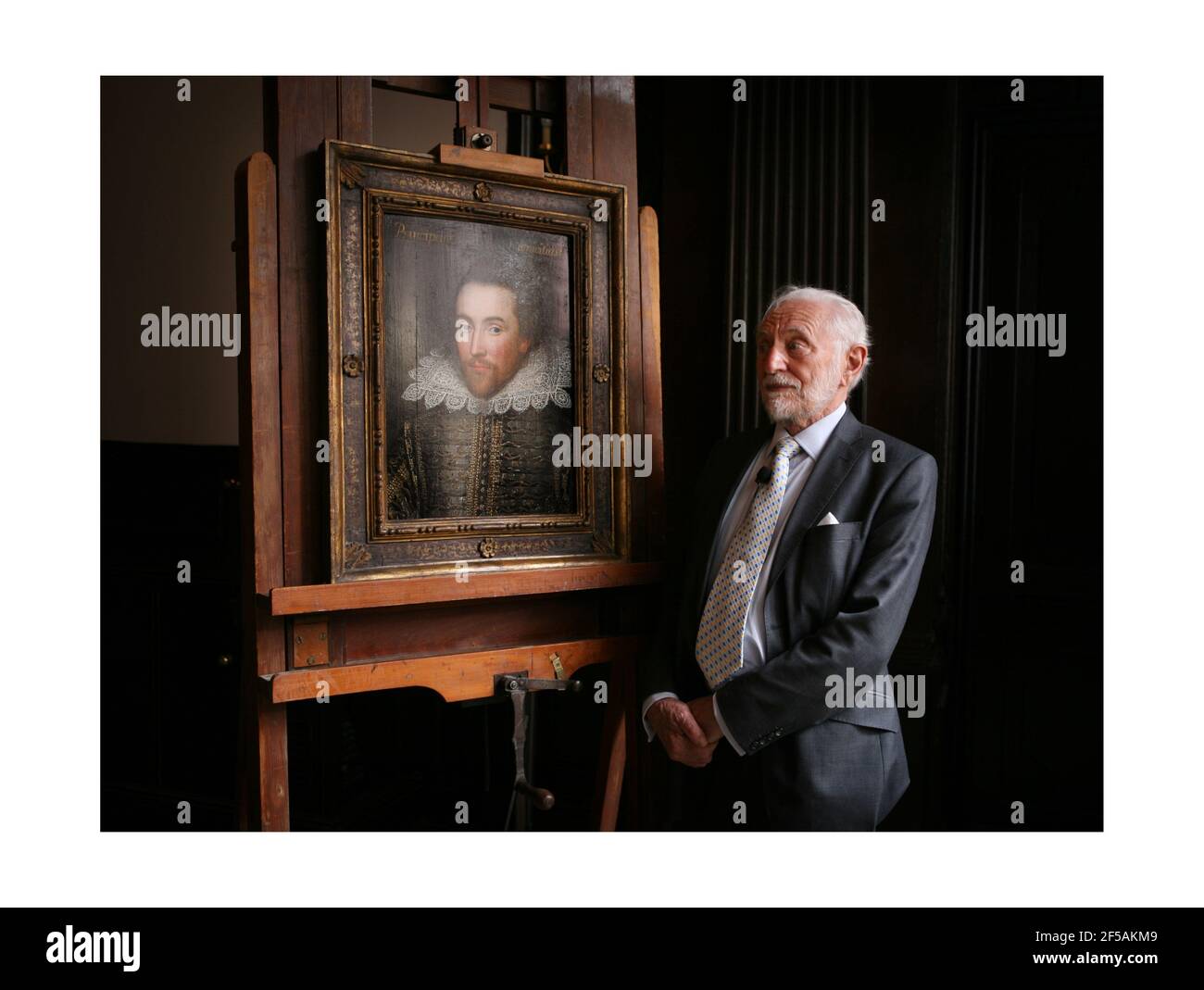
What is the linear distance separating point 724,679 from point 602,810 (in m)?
0.55

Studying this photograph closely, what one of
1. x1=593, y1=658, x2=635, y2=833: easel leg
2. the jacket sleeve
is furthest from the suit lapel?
x1=593, y1=658, x2=635, y2=833: easel leg

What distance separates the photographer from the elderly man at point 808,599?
83.7 inches

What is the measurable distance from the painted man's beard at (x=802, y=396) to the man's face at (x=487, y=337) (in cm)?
58

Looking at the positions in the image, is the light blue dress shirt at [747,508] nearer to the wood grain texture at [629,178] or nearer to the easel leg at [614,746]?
the easel leg at [614,746]

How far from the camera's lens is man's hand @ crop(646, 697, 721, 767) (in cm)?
226

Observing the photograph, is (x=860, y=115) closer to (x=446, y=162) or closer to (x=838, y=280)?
(x=838, y=280)

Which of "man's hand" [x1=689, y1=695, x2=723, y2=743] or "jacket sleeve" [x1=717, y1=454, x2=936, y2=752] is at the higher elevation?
"jacket sleeve" [x1=717, y1=454, x2=936, y2=752]

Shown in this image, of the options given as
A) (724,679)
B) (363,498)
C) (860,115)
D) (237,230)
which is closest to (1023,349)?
(860,115)

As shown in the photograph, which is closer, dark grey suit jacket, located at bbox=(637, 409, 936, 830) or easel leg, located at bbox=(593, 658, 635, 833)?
dark grey suit jacket, located at bbox=(637, 409, 936, 830)

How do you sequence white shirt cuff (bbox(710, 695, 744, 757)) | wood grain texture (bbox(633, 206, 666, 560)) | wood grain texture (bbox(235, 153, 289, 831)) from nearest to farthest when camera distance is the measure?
wood grain texture (bbox(235, 153, 289, 831)) → white shirt cuff (bbox(710, 695, 744, 757)) → wood grain texture (bbox(633, 206, 666, 560))

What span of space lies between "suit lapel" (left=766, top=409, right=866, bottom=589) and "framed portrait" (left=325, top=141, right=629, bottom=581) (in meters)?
0.44

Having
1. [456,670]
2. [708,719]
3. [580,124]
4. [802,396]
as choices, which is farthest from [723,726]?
[580,124]

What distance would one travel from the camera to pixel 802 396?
2.29 m

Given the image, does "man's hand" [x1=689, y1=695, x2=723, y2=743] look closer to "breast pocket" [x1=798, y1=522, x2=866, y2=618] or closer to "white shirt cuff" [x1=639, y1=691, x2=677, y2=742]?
"white shirt cuff" [x1=639, y1=691, x2=677, y2=742]
